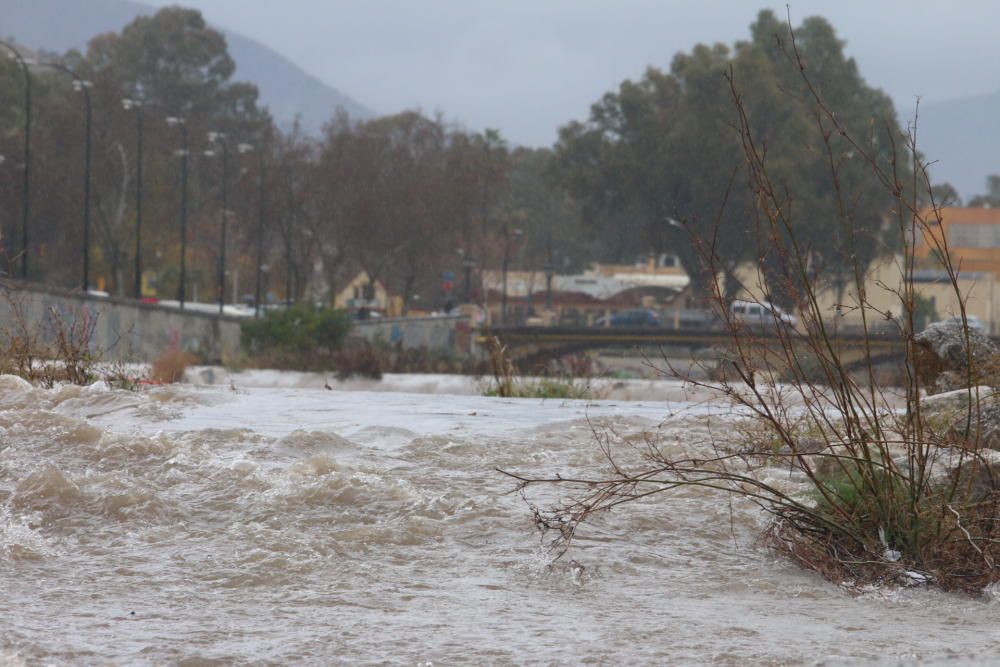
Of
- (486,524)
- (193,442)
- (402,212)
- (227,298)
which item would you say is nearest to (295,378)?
(193,442)

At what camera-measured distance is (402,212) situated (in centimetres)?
6994

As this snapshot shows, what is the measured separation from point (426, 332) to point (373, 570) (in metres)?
52.8

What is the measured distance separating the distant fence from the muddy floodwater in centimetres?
3680

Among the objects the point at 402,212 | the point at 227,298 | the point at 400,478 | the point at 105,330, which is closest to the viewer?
the point at 400,478

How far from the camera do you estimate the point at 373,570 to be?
8602 millimetres

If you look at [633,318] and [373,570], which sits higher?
[633,318]

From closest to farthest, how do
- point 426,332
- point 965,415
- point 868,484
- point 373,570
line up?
point 868,484 → point 373,570 → point 965,415 → point 426,332

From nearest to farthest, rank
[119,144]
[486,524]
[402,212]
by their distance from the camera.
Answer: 1. [486,524]
2. [402,212]
3. [119,144]

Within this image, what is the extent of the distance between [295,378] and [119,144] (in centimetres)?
4440

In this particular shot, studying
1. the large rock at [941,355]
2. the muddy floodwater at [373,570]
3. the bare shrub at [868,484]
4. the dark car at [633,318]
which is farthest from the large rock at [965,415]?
the dark car at [633,318]

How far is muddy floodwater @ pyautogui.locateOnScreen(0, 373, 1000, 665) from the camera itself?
6934 mm

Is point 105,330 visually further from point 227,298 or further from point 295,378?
point 227,298

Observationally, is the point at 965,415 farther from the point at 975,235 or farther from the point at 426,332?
the point at 975,235

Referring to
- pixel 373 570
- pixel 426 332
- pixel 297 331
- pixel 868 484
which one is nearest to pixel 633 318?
pixel 426 332
